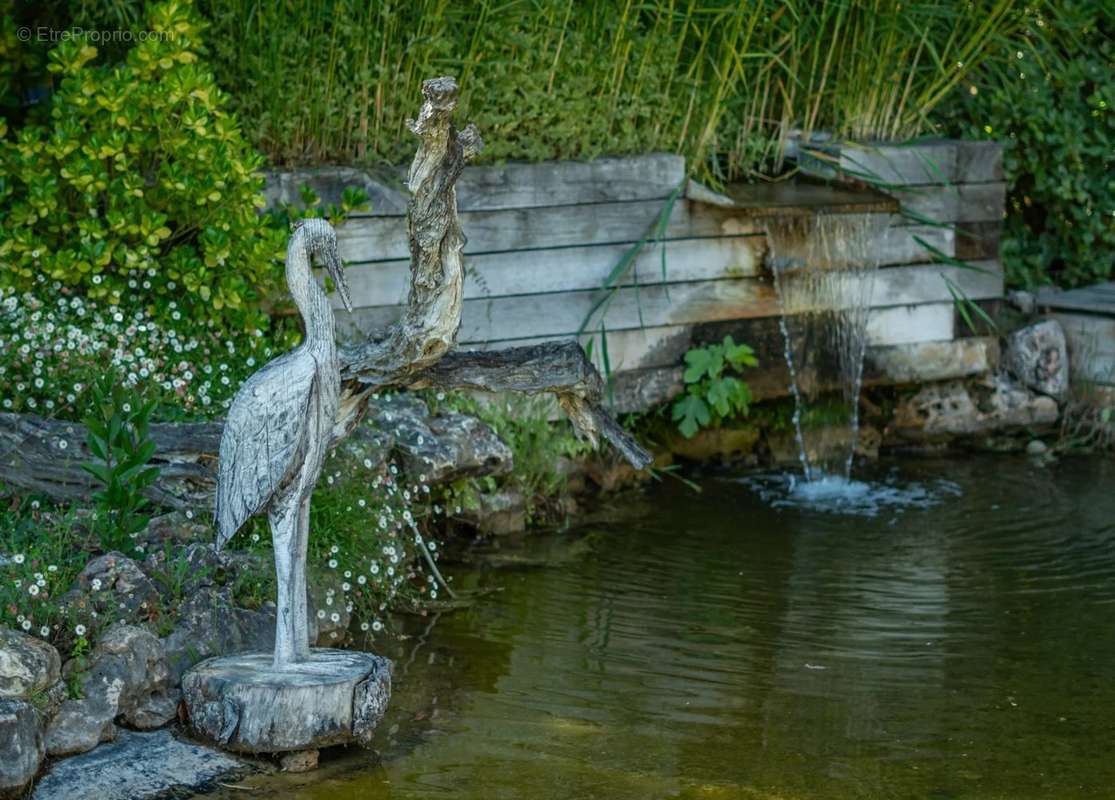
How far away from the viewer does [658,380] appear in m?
7.20

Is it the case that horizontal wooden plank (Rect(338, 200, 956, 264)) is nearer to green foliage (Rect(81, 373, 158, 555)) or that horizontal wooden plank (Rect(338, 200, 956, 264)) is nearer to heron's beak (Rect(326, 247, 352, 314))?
green foliage (Rect(81, 373, 158, 555))

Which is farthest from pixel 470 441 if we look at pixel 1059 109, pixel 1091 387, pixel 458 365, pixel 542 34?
pixel 1059 109

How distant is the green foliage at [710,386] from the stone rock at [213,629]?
10.1 ft

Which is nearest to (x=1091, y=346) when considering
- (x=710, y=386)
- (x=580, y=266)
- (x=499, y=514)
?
(x=710, y=386)

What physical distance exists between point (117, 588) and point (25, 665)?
0.51 metres

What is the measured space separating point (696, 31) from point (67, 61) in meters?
2.89

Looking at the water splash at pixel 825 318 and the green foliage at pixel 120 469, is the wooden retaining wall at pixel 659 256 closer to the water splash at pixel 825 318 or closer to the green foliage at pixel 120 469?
the water splash at pixel 825 318

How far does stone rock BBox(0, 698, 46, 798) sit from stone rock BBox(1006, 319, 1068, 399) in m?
5.81

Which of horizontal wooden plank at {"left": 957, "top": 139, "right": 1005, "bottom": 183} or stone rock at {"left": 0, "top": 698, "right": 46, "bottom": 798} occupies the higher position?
horizontal wooden plank at {"left": 957, "top": 139, "right": 1005, "bottom": 183}

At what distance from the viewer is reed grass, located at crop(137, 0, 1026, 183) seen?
6.32 metres

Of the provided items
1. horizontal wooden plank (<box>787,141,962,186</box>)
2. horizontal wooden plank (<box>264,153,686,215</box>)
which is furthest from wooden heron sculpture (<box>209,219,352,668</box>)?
horizontal wooden plank (<box>787,141,962,186</box>)

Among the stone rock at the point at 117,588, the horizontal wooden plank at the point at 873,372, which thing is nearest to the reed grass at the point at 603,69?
the horizontal wooden plank at the point at 873,372

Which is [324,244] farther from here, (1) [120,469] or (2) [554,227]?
(2) [554,227]

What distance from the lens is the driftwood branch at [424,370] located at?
423 centimetres
